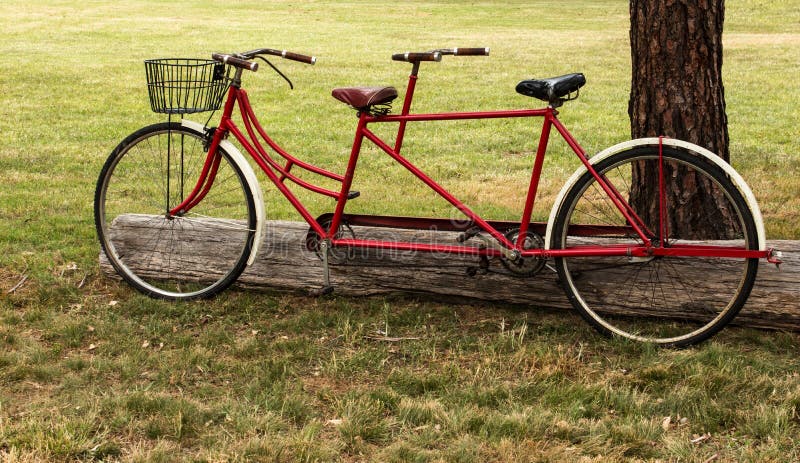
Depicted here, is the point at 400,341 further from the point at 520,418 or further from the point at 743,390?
Answer: the point at 743,390

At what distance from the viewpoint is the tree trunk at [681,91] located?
5066 millimetres

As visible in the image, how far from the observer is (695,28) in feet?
16.6

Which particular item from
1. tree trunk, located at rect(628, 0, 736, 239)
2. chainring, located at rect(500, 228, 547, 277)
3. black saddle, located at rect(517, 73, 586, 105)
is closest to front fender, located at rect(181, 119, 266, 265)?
chainring, located at rect(500, 228, 547, 277)

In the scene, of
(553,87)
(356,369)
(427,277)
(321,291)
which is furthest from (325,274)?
(553,87)

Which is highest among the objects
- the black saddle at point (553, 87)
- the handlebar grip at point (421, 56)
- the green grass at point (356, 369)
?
the handlebar grip at point (421, 56)

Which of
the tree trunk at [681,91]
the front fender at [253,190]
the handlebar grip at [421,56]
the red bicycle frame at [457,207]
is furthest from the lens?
the tree trunk at [681,91]

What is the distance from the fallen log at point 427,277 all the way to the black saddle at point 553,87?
933 mm

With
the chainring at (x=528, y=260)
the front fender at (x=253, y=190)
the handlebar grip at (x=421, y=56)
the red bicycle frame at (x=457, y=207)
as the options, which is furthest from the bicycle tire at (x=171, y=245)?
the chainring at (x=528, y=260)

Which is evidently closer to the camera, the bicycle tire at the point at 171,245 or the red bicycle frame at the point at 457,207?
the red bicycle frame at the point at 457,207

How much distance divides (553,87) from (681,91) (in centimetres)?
119

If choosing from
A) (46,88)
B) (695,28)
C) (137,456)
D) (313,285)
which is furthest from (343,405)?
(46,88)

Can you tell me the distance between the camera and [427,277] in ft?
16.5

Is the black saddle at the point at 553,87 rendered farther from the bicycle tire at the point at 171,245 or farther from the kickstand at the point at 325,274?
the bicycle tire at the point at 171,245

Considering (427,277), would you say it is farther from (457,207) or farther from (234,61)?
(234,61)
